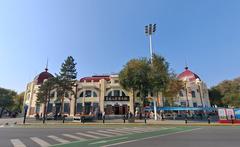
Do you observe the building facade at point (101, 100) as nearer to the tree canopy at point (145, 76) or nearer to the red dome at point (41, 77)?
the red dome at point (41, 77)

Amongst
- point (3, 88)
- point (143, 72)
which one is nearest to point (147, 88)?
point (143, 72)

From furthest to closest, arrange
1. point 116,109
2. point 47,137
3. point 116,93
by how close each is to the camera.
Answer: point 116,93
point 116,109
point 47,137

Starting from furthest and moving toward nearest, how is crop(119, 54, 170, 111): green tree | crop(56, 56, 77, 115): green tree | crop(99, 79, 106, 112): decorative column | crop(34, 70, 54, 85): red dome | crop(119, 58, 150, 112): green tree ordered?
1. crop(34, 70, 54, 85): red dome
2. crop(99, 79, 106, 112): decorative column
3. crop(56, 56, 77, 115): green tree
4. crop(119, 58, 150, 112): green tree
5. crop(119, 54, 170, 111): green tree

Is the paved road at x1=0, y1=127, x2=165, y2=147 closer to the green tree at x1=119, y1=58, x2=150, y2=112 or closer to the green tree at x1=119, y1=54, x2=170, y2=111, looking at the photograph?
the green tree at x1=119, y1=54, x2=170, y2=111

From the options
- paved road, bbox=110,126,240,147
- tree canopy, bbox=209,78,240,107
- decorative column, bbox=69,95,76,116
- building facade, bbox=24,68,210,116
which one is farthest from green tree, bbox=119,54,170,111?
tree canopy, bbox=209,78,240,107

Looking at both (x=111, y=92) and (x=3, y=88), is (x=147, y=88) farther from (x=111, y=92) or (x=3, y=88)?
(x=3, y=88)

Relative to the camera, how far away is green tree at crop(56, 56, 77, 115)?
1633 inches

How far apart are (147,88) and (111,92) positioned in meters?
16.3

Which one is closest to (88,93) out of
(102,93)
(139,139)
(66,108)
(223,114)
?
(102,93)

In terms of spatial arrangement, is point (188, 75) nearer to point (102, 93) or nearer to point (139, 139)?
point (102, 93)

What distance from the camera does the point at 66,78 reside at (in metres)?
42.9

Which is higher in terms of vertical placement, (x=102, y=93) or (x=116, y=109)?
(x=102, y=93)

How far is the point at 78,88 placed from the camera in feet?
163

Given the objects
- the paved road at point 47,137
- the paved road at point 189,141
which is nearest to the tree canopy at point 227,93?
the paved road at point 189,141
